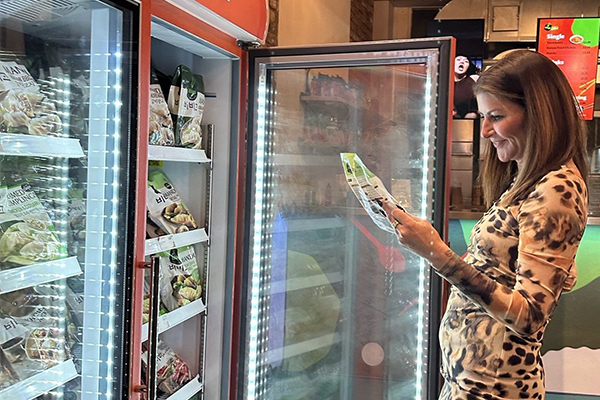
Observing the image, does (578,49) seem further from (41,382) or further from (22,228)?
(41,382)

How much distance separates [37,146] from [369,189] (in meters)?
0.81

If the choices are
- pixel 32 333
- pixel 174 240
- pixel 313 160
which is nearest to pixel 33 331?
pixel 32 333

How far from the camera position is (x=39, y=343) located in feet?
5.14

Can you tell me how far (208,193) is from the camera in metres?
2.39

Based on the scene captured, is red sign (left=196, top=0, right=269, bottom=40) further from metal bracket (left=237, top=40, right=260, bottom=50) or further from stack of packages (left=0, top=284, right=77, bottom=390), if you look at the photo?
stack of packages (left=0, top=284, right=77, bottom=390)

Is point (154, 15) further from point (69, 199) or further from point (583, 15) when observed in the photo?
point (583, 15)

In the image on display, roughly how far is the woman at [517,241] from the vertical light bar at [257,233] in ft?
3.13

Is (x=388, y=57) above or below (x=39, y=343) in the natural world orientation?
above

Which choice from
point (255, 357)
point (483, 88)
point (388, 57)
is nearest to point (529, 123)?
point (483, 88)

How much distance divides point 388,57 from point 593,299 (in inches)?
89.3

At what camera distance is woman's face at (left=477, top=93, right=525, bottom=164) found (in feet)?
4.77

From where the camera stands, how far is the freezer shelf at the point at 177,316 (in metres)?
2.05

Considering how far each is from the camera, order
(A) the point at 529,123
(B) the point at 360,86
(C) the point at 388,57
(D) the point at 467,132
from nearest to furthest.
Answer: (A) the point at 529,123 < (C) the point at 388,57 < (B) the point at 360,86 < (D) the point at 467,132

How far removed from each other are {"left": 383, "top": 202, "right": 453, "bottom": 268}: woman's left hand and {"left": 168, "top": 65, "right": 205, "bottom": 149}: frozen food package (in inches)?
39.7
